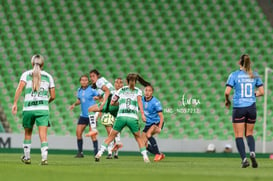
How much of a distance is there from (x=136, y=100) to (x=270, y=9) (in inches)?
610

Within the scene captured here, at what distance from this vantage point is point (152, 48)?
29.7 metres

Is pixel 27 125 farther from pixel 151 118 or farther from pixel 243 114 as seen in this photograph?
pixel 151 118

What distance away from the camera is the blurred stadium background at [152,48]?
89.4 ft

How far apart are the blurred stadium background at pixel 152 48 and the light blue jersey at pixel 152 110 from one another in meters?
6.33

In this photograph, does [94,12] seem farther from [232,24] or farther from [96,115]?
[96,115]

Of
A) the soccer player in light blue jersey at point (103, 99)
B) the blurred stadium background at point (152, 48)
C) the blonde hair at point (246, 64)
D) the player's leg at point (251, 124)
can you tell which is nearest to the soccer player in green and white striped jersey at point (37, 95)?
the soccer player in light blue jersey at point (103, 99)

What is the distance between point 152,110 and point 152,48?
972 centimetres

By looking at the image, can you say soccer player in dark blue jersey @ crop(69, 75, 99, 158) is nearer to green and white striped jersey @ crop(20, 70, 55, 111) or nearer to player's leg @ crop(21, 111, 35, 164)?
player's leg @ crop(21, 111, 35, 164)

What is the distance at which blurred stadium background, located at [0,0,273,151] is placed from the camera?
27250 millimetres

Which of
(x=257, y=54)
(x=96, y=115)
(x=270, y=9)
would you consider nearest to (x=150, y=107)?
(x=96, y=115)

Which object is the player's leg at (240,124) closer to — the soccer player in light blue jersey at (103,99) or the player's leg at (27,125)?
the player's leg at (27,125)

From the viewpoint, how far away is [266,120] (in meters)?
27.3

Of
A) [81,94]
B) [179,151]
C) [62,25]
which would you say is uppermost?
[62,25]

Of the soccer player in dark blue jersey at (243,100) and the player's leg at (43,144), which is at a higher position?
the soccer player in dark blue jersey at (243,100)
